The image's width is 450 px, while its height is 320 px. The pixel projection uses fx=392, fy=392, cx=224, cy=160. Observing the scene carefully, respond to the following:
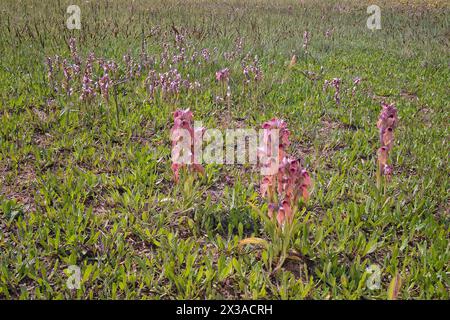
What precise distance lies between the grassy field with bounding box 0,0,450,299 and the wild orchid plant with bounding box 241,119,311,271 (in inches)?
4.1

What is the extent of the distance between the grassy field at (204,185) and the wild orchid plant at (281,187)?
104 millimetres

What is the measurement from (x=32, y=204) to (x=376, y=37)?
30.5 ft

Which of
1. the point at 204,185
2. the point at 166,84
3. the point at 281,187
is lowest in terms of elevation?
the point at 204,185

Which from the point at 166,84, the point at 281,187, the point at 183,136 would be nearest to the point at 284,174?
the point at 281,187

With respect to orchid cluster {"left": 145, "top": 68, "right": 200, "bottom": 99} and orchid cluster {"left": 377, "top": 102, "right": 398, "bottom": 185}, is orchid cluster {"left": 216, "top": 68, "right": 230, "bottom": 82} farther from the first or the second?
orchid cluster {"left": 377, "top": 102, "right": 398, "bottom": 185}

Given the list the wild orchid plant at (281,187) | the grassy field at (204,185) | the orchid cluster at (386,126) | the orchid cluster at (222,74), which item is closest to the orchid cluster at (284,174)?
the wild orchid plant at (281,187)

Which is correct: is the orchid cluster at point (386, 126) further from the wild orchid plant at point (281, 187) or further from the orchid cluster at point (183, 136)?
the orchid cluster at point (183, 136)

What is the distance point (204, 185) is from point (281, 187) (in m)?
1.10

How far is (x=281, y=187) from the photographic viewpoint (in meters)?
2.61

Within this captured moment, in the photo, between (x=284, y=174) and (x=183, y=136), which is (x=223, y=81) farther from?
(x=284, y=174)

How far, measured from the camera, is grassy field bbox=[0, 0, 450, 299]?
2.51 meters

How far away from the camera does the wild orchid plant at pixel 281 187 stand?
2.48 meters

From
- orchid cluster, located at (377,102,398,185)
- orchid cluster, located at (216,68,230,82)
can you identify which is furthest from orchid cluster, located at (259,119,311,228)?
orchid cluster, located at (216,68,230,82)

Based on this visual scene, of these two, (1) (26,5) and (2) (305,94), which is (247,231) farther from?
(1) (26,5)
